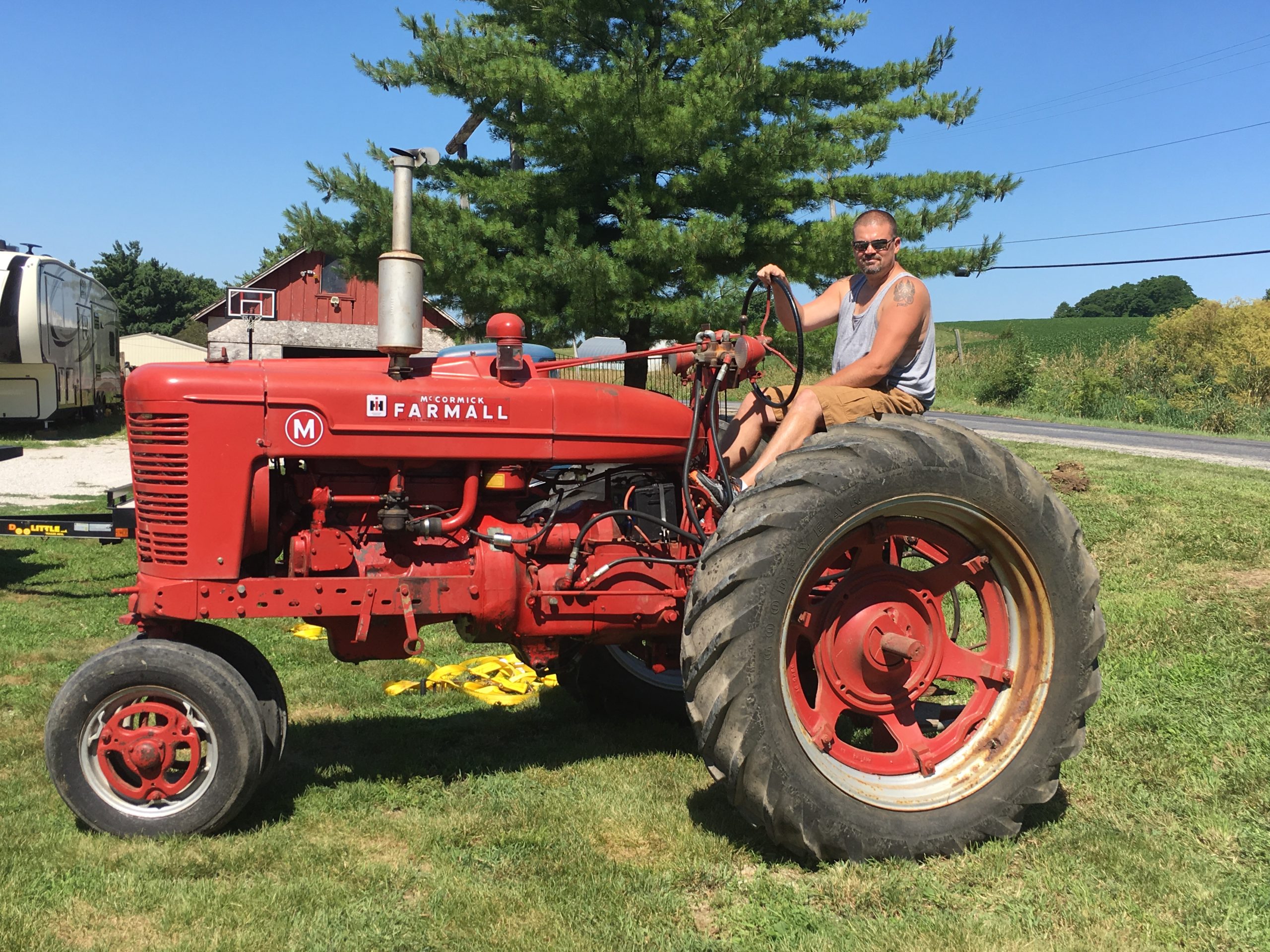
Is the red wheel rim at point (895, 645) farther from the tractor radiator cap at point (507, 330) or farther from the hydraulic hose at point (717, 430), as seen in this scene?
the tractor radiator cap at point (507, 330)

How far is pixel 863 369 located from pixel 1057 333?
5820cm

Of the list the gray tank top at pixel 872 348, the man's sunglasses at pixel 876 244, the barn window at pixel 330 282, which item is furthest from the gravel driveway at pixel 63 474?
the barn window at pixel 330 282

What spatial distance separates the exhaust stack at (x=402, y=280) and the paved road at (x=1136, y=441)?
7.85 meters

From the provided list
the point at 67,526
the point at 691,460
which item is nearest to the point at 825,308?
the point at 691,460

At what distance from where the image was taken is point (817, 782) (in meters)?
3.02

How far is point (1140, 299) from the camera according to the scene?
7262 centimetres

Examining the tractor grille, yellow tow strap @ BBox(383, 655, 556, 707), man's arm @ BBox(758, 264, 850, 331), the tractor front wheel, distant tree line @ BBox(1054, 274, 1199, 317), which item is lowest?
yellow tow strap @ BBox(383, 655, 556, 707)

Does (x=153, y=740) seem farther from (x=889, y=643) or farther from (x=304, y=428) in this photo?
(x=889, y=643)

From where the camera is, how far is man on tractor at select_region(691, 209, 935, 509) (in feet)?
12.0

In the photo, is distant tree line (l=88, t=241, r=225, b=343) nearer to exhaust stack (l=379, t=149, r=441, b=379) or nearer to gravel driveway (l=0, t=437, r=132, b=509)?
gravel driveway (l=0, t=437, r=132, b=509)

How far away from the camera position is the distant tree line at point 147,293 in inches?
2026

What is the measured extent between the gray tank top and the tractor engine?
2.62 ft

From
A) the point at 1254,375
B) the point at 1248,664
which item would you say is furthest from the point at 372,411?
the point at 1254,375

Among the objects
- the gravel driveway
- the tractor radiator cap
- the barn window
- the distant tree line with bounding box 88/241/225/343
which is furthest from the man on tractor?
the distant tree line with bounding box 88/241/225/343
